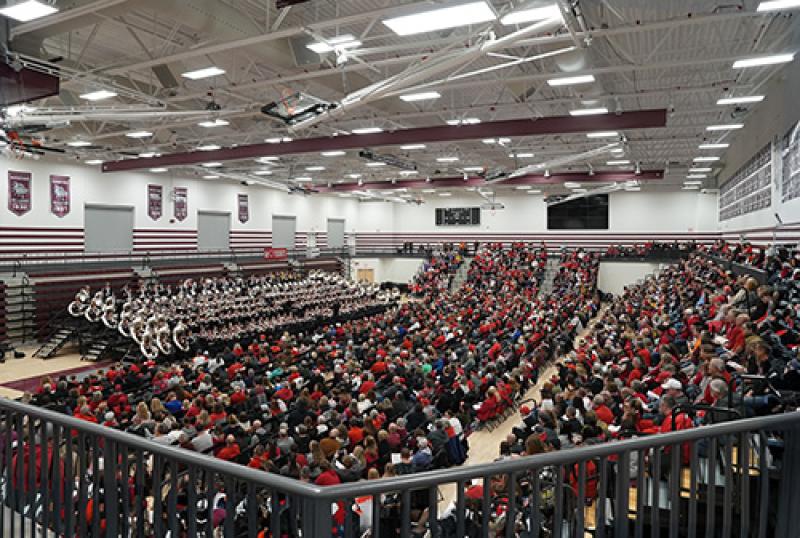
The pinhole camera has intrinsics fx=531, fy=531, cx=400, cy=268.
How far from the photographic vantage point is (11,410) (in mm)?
2980

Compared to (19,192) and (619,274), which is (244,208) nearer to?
(19,192)

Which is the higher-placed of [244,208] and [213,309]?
[244,208]

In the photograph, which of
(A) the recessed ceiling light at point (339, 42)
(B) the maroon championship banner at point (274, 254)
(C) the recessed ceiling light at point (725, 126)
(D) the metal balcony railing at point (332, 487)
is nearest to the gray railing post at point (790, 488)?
(D) the metal balcony railing at point (332, 487)

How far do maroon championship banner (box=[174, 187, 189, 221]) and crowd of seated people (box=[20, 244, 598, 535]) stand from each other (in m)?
12.2

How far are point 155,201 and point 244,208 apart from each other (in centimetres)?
624

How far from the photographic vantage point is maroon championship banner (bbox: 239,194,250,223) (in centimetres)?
3269

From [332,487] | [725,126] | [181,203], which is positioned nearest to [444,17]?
[332,487]

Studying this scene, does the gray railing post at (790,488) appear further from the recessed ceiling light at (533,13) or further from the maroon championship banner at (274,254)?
the maroon championship banner at (274,254)

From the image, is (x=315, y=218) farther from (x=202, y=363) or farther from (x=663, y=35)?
(x=663, y=35)

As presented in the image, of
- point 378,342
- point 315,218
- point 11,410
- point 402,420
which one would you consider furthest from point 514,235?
point 11,410

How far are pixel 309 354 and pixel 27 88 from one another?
29.7 feet

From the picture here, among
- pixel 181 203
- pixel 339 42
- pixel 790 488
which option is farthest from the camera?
pixel 181 203

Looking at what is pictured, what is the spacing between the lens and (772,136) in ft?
49.9

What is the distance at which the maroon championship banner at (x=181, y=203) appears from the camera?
2858cm
